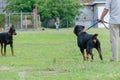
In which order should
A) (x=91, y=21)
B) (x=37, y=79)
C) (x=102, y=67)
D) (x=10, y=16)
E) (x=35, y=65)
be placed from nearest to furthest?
(x=37, y=79) < (x=102, y=67) < (x=35, y=65) < (x=10, y=16) < (x=91, y=21)

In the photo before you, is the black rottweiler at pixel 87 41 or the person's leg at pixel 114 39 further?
the person's leg at pixel 114 39

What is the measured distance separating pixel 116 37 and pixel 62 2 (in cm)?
5870

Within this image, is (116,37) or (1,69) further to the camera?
(116,37)

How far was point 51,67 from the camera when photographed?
1190cm

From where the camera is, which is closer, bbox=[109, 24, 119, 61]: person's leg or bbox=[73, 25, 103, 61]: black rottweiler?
bbox=[73, 25, 103, 61]: black rottweiler

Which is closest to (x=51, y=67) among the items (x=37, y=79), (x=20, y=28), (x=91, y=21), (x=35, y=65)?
(x=35, y=65)

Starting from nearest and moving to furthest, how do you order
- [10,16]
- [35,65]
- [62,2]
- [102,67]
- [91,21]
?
[102,67], [35,65], [10,16], [62,2], [91,21]

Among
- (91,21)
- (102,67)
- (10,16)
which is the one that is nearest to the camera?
(102,67)

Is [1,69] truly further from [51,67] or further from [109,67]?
[109,67]

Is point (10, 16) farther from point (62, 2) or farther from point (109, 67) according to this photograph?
point (109, 67)

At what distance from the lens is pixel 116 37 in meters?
13.4

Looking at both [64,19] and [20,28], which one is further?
[64,19]

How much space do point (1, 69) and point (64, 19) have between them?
6046 centimetres

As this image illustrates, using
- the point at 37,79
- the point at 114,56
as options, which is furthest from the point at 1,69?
the point at 114,56
